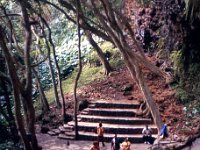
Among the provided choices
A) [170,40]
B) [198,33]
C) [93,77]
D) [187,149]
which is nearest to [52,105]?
[93,77]

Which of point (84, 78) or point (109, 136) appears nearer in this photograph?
point (109, 136)

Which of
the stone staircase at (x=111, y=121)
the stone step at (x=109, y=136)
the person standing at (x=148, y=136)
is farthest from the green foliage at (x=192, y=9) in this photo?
the stone step at (x=109, y=136)

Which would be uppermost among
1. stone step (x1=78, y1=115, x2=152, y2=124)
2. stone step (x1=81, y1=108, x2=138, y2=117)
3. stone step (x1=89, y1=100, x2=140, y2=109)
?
stone step (x1=89, y1=100, x2=140, y2=109)

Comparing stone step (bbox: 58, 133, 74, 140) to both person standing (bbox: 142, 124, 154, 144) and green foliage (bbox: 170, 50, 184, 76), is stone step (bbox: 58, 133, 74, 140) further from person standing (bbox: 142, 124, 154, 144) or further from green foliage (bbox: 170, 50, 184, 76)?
green foliage (bbox: 170, 50, 184, 76)

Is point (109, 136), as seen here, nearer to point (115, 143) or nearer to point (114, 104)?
point (114, 104)

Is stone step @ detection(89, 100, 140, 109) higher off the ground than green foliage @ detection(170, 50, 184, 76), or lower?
lower

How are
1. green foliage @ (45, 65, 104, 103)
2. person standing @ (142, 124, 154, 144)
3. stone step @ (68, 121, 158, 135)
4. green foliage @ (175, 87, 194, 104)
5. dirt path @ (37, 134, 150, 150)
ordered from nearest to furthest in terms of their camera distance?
person standing @ (142, 124, 154, 144)
dirt path @ (37, 134, 150, 150)
green foliage @ (175, 87, 194, 104)
stone step @ (68, 121, 158, 135)
green foliage @ (45, 65, 104, 103)

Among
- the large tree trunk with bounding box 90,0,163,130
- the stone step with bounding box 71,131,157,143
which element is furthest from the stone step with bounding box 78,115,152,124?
the large tree trunk with bounding box 90,0,163,130

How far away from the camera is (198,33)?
18.0m

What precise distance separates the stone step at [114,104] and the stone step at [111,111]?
9.1 inches

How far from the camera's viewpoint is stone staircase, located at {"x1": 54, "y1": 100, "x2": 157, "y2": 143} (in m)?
19.2

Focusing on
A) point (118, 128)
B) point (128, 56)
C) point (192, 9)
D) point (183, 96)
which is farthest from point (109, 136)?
point (192, 9)

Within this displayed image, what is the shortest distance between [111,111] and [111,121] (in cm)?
74

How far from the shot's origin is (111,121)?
796 inches
